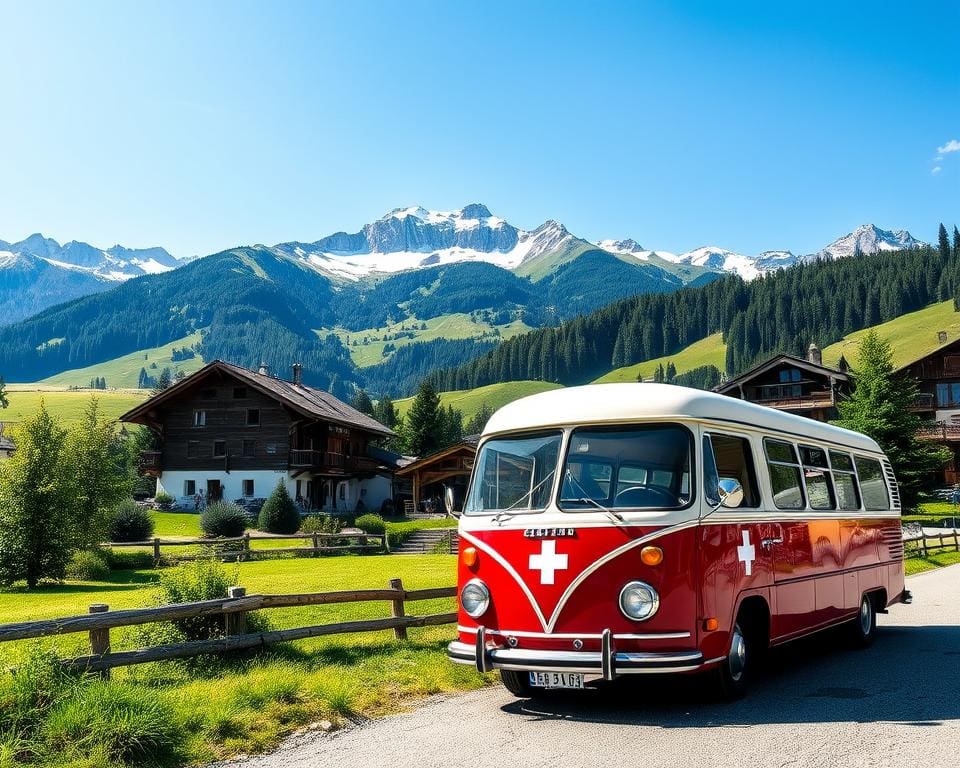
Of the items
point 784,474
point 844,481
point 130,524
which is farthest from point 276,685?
point 130,524

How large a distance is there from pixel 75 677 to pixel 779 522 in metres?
7.68

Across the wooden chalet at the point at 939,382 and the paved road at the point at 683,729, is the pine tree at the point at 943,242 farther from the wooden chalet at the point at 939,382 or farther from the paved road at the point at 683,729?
the paved road at the point at 683,729

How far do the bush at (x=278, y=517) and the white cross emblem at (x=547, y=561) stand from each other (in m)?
40.1

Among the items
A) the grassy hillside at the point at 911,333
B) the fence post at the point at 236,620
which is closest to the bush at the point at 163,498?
the fence post at the point at 236,620

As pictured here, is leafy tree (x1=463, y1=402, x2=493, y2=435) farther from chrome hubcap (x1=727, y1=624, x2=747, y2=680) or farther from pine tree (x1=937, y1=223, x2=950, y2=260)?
chrome hubcap (x1=727, y1=624, x2=747, y2=680)

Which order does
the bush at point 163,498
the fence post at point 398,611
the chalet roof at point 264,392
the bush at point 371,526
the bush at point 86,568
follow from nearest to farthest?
the fence post at point 398,611
the bush at point 86,568
the bush at point 371,526
the chalet roof at point 264,392
the bush at point 163,498

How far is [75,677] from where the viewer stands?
28.2ft

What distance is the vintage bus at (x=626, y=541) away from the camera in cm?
835

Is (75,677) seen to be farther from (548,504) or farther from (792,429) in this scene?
(792,429)

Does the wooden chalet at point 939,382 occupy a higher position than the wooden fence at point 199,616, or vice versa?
the wooden chalet at point 939,382

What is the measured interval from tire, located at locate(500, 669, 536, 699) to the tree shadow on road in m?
0.09

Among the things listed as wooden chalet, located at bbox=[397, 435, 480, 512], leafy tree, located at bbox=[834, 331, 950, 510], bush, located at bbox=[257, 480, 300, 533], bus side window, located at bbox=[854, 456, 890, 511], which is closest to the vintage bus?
bus side window, located at bbox=[854, 456, 890, 511]

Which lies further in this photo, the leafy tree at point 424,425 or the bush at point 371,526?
the leafy tree at point 424,425

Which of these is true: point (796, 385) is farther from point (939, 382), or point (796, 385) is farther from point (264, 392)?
point (264, 392)
